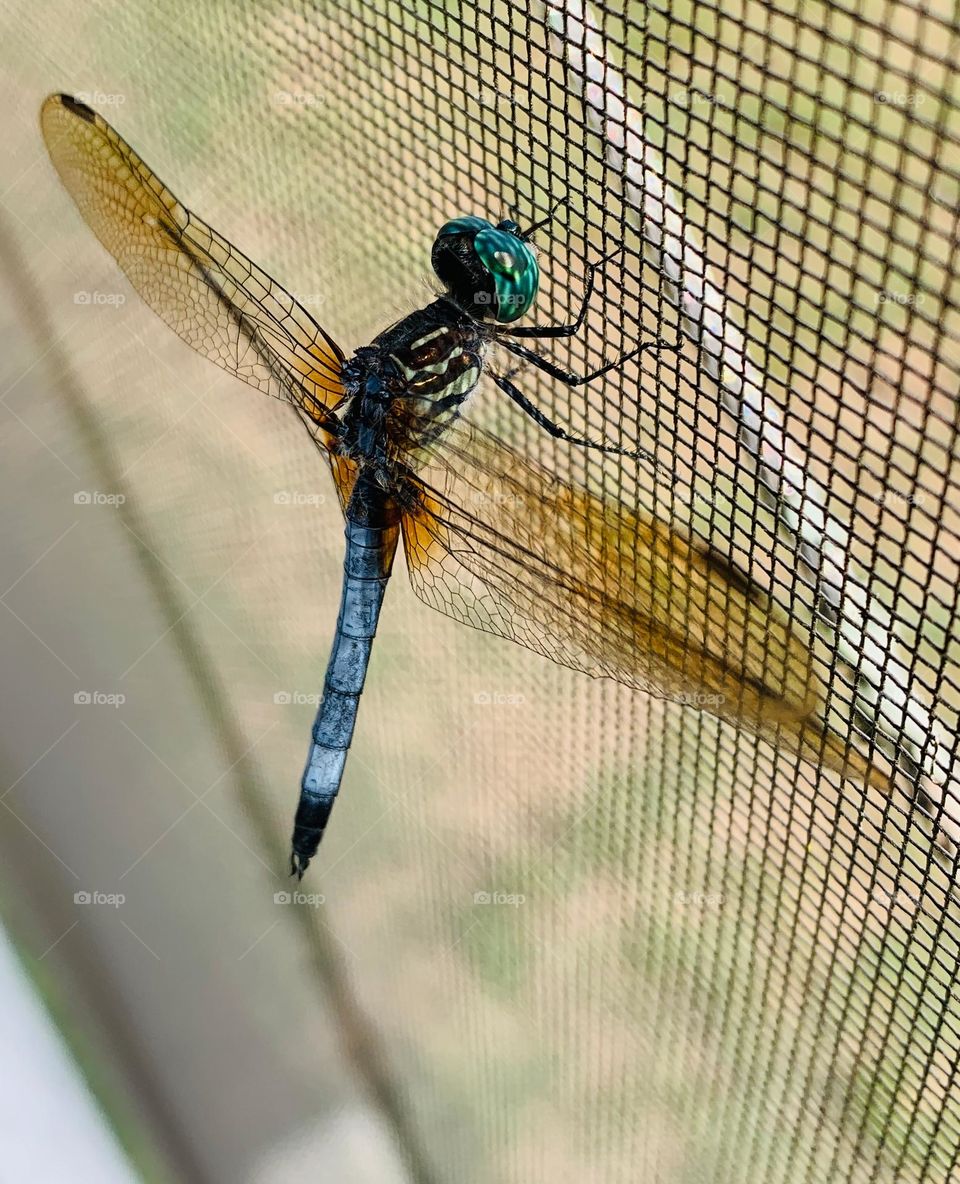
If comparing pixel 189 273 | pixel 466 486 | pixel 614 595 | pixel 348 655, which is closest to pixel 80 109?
pixel 189 273

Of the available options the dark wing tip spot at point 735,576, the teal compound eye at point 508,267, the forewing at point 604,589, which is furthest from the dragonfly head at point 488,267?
the dark wing tip spot at point 735,576

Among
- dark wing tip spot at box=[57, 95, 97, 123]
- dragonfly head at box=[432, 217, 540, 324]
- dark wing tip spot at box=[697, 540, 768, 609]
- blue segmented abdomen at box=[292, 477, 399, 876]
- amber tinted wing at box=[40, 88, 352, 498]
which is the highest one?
dragonfly head at box=[432, 217, 540, 324]

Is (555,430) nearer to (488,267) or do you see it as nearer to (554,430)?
(554,430)

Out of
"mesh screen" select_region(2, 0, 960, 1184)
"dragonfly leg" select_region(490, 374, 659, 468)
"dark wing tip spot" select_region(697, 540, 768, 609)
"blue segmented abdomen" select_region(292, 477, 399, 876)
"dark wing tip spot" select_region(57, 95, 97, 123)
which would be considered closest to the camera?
"dark wing tip spot" select_region(697, 540, 768, 609)

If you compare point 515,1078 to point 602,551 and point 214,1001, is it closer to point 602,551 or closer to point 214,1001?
point 214,1001

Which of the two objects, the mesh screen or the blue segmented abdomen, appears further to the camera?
the mesh screen

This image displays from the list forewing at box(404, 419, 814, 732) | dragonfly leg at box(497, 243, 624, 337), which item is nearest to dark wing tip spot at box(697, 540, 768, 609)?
forewing at box(404, 419, 814, 732)

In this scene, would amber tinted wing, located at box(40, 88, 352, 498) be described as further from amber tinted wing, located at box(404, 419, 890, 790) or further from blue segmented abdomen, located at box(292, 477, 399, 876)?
amber tinted wing, located at box(404, 419, 890, 790)
